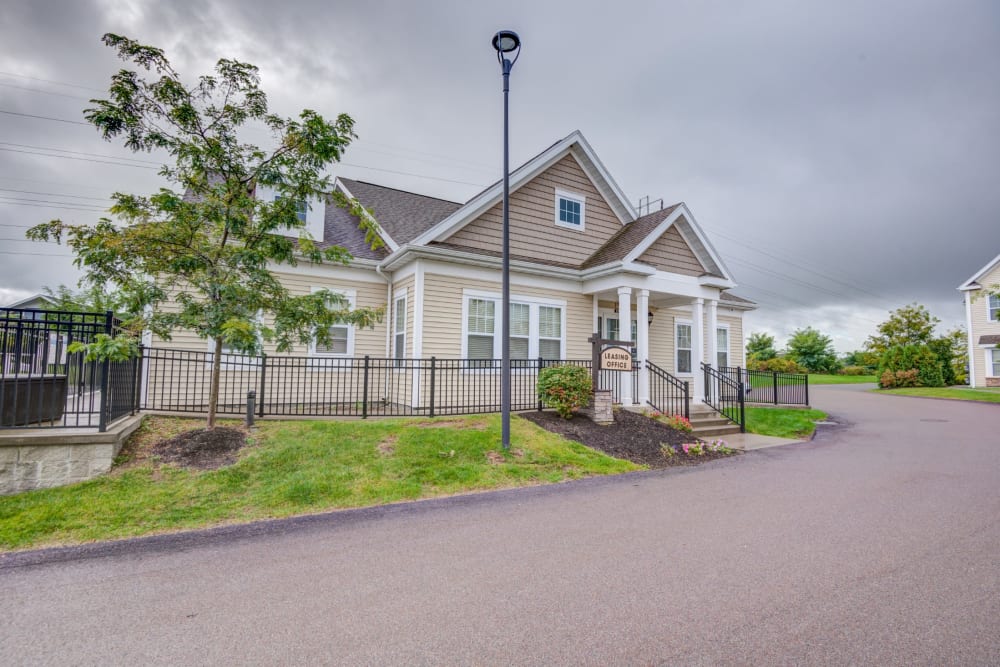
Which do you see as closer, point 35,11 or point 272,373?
point 35,11

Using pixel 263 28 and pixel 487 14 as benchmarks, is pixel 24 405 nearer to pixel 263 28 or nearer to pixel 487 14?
pixel 263 28

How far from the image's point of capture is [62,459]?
19.3 feet

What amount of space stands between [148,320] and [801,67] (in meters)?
17.5

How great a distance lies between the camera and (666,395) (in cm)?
1242

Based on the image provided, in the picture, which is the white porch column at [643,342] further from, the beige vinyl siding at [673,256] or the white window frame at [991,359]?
the white window frame at [991,359]

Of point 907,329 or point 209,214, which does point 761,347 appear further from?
point 209,214

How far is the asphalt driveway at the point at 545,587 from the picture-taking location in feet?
9.20

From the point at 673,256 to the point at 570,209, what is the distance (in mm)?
3409

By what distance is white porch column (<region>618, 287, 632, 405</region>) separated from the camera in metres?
12.2

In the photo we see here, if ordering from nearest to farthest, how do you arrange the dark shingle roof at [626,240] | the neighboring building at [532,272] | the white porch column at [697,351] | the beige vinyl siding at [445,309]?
the beige vinyl siding at [445,309] → the neighboring building at [532,272] → the dark shingle roof at [626,240] → the white porch column at [697,351]

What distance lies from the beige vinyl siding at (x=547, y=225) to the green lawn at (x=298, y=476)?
554 centimetres

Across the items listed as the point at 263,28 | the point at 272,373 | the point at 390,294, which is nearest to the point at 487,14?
the point at 263,28

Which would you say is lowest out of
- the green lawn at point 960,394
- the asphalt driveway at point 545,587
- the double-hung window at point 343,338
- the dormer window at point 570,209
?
the asphalt driveway at point 545,587

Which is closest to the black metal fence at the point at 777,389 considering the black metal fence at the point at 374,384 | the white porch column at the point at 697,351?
the white porch column at the point at 697,351
